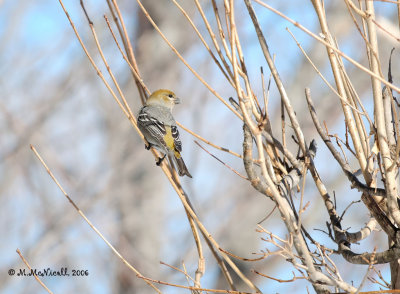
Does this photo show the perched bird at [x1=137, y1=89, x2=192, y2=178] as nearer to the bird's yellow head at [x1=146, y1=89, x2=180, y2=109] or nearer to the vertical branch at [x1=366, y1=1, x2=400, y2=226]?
the bird's yellow head at [x1=146, y1=89, x2=180, y2=109]

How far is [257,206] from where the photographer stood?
1015 cm

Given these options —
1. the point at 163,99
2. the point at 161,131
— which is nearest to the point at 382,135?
the point at 161,131

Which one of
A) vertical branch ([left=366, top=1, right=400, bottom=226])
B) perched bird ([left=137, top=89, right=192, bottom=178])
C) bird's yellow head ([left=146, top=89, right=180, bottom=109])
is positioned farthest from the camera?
bird's yellow head ([left=146, top=89, right=180, bottom=109])

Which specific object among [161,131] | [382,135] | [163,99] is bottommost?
[382,135]

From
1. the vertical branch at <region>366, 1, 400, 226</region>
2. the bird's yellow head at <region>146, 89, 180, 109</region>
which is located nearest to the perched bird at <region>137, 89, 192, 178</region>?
the bird's yellow head at <region>146, 89, 180, 109</region>

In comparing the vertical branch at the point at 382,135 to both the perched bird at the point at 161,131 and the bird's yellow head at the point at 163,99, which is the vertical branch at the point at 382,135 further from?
the bird's yellow head at the point at 163,99

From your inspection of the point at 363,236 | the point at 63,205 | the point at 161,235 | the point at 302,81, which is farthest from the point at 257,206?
the point at 363,236

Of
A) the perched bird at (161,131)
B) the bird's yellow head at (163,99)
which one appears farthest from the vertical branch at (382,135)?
the bird's yellow head at (163,99)

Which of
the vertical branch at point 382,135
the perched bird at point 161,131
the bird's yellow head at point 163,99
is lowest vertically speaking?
the vertical branch at point 382,135

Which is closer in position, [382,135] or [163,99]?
[382,135]

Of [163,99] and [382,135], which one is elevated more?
[163,99]

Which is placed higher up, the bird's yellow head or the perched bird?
the bird's yellow head

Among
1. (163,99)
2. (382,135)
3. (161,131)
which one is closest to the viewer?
(382,135)

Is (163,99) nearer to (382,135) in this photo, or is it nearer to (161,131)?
(161,131)
